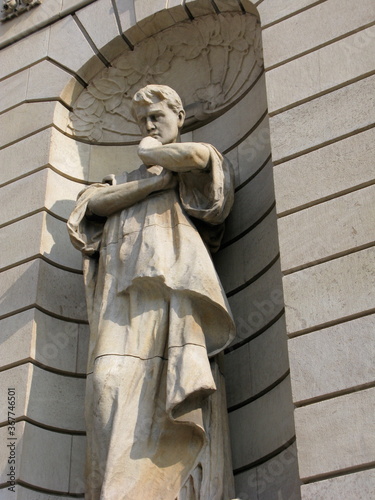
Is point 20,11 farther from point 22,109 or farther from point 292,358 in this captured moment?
point 292,358

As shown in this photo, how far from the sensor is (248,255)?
8.73 m

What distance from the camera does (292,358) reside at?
23.1ft

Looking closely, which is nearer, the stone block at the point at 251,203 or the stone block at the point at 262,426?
the stone block at the point at 262,426

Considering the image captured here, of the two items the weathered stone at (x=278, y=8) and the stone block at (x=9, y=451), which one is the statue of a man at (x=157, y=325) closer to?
the stone block at (x=9, y=451)

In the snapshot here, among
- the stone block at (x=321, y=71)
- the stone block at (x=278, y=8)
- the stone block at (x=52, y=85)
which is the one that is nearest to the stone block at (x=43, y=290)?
the stone block at (x=52, y=85)

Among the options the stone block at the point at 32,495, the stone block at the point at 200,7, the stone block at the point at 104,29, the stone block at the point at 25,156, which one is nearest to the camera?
the stone block at the point at 32,495

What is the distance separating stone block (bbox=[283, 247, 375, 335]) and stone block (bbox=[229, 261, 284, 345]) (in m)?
0.82

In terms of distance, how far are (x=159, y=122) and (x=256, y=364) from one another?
2.29 metres

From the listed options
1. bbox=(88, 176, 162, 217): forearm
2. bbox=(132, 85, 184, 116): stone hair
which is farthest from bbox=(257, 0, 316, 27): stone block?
bbox=(88, 176, 162, 217): forearm

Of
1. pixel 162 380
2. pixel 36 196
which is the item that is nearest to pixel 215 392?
pixel 162 380

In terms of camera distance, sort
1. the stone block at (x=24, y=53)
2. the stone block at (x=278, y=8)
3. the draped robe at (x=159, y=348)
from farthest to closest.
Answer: the stone block at (x=24, y=53), the stone block at (x=278, y=8), the draped robe at (x=159, y=348)

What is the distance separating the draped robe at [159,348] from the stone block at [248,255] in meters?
0.40

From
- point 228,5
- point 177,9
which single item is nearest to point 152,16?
point 177,9

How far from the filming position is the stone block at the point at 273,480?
7.29 m
